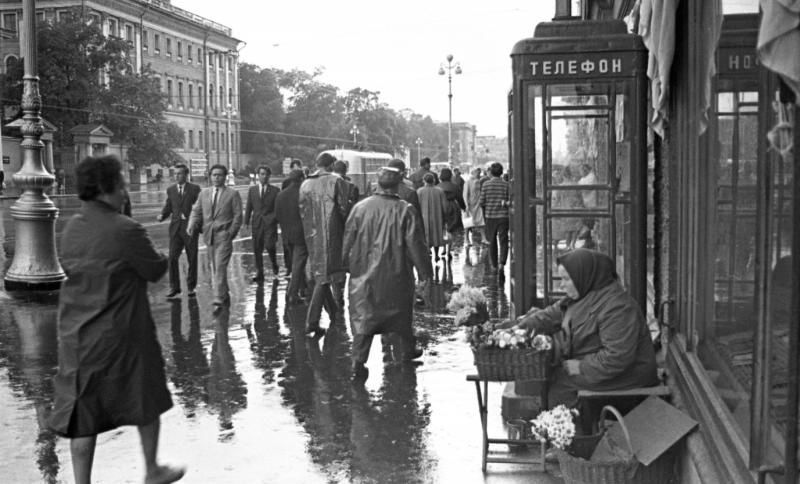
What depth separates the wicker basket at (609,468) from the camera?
4723 millimetres

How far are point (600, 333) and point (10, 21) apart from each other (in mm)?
81422

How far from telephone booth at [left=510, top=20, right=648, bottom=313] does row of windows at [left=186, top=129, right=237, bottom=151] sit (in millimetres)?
89134

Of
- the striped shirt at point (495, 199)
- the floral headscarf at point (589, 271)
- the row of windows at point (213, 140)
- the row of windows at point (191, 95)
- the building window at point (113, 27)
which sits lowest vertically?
the floral headscarf at point (589, 271)

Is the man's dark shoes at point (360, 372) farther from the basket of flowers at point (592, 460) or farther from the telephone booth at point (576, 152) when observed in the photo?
the basket of flowers at point (592, 460)

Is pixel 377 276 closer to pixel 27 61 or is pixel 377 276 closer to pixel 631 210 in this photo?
pixel 631 210

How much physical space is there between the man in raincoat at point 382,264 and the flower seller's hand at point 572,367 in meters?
3.18

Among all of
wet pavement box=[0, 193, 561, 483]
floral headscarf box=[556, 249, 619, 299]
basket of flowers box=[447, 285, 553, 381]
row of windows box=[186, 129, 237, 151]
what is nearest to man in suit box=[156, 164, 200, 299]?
wet pavement box=[0, 193, 561, 483]

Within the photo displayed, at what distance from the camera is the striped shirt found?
15992mm

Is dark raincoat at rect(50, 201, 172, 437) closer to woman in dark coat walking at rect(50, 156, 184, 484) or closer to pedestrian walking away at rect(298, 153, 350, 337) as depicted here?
woman in dark coat walking at rect(50, 156, 184, 484)

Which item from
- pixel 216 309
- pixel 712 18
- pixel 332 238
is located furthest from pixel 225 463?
pixel 216 309

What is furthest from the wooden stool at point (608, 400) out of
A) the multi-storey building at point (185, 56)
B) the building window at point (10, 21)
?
the building window at point (10, 21)

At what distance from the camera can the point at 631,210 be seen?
7004 millimetres

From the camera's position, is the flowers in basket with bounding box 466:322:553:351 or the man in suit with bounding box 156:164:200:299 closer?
the flowers in basket with bounding box 466:322:553:351

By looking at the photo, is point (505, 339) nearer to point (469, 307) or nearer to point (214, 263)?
point (469, 307)
